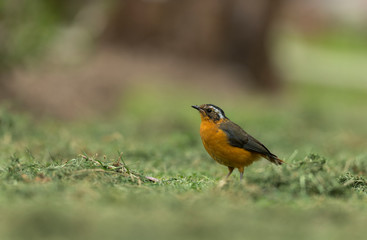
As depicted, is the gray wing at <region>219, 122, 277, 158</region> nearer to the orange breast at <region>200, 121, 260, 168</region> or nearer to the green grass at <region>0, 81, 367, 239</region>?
the orange breast at <region>200, 121, 260, 168</region>

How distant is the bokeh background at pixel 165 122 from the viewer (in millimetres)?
4109

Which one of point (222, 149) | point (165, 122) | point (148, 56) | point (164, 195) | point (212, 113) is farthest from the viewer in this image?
point (148, 56)

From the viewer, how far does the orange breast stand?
6047 millimetres

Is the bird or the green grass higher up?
the bird

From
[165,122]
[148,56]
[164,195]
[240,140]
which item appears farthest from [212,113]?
[148,56]

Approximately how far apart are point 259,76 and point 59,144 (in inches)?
487

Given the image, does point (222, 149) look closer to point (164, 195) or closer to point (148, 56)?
point (164, 195)

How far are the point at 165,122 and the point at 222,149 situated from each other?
5427 millimetres

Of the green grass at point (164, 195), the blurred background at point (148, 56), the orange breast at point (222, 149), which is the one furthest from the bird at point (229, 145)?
the blurred background at point (148, 56)

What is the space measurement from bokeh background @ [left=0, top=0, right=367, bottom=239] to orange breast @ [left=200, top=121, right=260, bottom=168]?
31cm

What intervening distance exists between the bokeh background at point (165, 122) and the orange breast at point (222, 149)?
0.31 metres

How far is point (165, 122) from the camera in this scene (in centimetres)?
1141

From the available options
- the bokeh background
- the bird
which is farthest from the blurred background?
the bird

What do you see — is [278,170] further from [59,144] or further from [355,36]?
[355,36]
